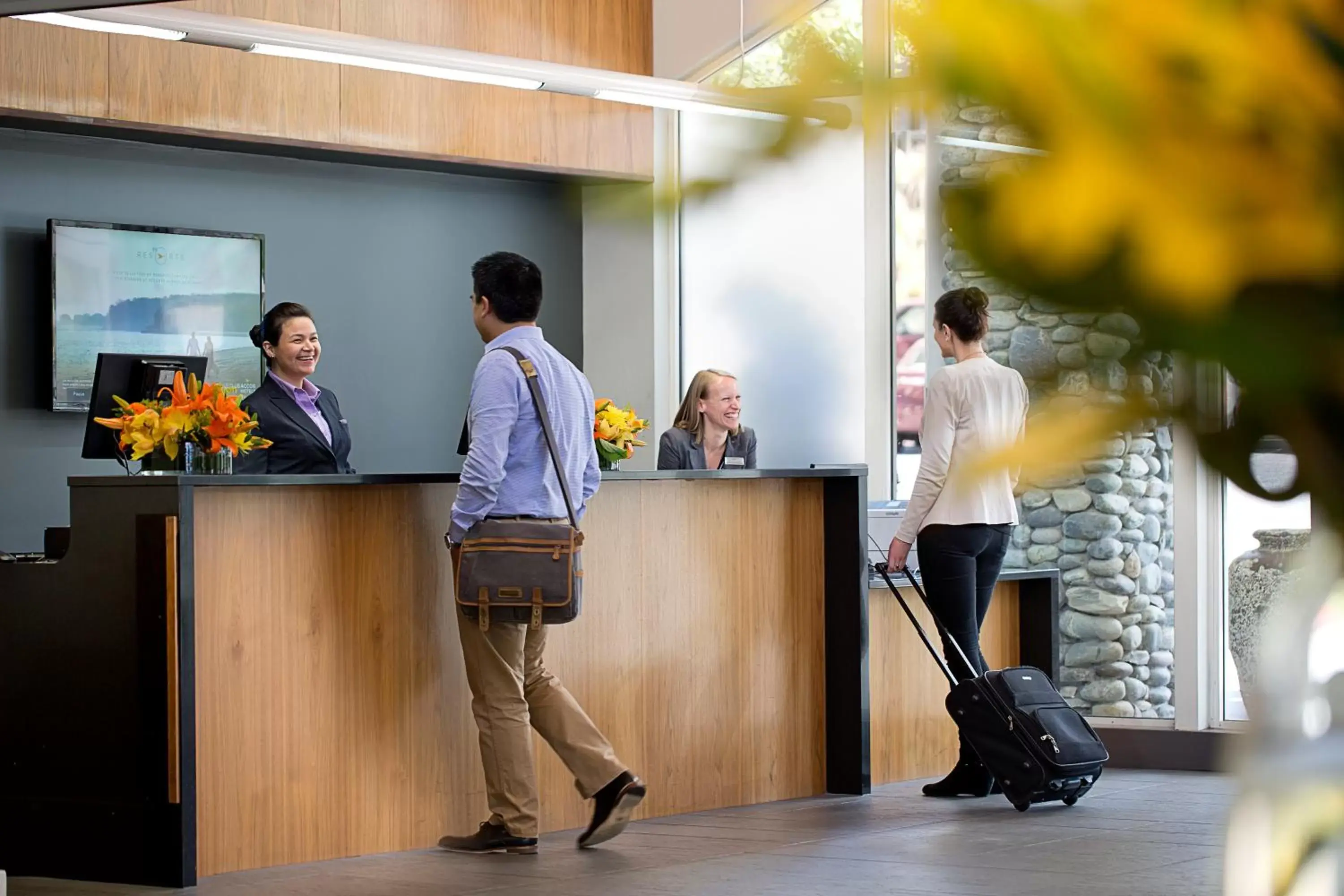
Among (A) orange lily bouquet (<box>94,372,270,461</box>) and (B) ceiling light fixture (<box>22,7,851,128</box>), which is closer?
(A) orange lily bouquet (<box>94,372,270,461</box>)

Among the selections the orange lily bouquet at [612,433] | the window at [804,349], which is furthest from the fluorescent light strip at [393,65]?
the orange lily bouquet at [612,433]

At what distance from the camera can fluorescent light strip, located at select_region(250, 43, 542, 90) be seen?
637 centimetres

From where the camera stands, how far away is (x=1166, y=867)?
474cm

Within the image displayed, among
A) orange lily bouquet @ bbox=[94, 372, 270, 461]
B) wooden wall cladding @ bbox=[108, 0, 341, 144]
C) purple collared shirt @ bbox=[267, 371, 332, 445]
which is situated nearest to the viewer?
orange lily bouquet @ bbox=[94, 372, 270, 461]

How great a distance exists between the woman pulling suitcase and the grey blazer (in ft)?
4.01

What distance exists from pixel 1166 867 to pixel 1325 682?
4.65m

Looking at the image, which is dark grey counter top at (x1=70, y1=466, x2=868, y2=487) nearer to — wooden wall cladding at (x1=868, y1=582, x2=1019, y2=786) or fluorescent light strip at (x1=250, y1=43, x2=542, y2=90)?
wooden wall cladding at (x1=868, y1=582, x2=1019, y2=786)

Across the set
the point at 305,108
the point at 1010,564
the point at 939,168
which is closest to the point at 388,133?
the point at 305,108

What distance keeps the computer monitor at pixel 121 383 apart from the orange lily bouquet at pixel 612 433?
1.22 meters

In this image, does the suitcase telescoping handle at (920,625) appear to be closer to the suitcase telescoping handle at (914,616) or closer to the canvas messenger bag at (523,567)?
the suitcase telescoping handle at (914,616)

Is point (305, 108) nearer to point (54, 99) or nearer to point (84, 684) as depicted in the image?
point (54, 99)

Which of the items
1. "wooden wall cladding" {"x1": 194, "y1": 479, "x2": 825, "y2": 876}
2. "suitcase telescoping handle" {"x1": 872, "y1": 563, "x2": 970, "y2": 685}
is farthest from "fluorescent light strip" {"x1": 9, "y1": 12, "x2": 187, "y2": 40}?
"suitcase telescoping handle" {"x1": 872, "y1": 563, "x2": 970, "y2": 685}

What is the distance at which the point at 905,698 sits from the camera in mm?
6480

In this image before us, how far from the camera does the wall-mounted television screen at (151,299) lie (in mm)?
7449
